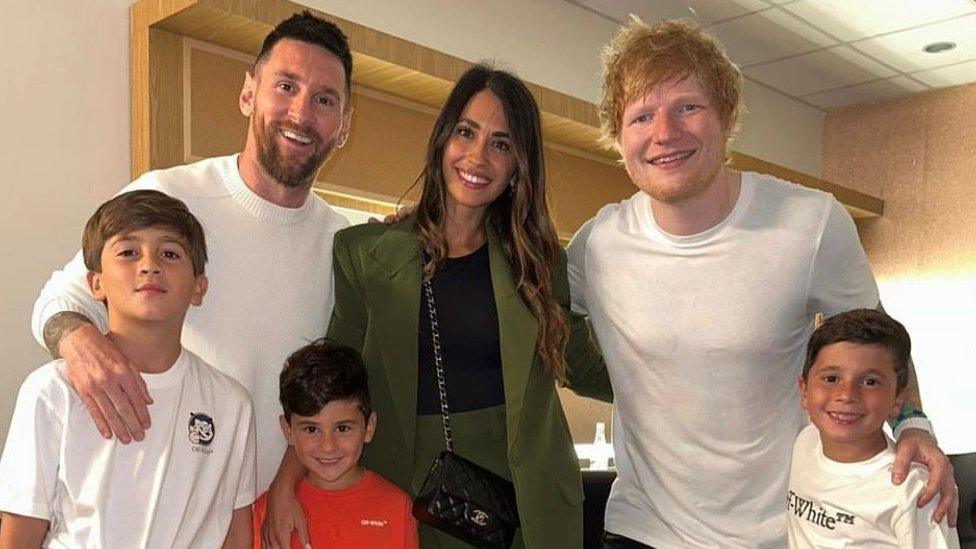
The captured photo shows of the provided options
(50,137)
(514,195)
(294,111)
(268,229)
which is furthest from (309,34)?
(50,137)

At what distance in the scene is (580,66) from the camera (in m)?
5.36

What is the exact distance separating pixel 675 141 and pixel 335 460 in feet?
3.02

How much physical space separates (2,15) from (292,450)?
6.14 feet

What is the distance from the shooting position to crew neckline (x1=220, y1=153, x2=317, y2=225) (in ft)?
6.73

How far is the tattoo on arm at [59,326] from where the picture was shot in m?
1.67

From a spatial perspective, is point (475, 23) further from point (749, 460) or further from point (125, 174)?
point (749, 460)

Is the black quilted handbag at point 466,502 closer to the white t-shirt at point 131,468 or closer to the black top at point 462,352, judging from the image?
the black top at point 462,352

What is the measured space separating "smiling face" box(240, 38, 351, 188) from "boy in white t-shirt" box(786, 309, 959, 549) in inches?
44.7

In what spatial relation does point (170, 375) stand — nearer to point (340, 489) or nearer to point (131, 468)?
point (131, 468)

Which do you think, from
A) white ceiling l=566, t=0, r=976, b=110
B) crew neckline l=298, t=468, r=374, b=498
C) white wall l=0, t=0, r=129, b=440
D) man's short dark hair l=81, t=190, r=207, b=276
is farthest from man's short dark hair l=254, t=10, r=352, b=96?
white ceiling l=566, t=0, r=976, b=110

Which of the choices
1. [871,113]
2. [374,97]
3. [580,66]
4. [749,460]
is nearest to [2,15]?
[374,97]

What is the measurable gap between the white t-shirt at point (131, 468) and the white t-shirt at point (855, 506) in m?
1.04

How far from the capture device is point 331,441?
1915mm

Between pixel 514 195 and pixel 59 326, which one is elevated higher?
pixel 514 195
